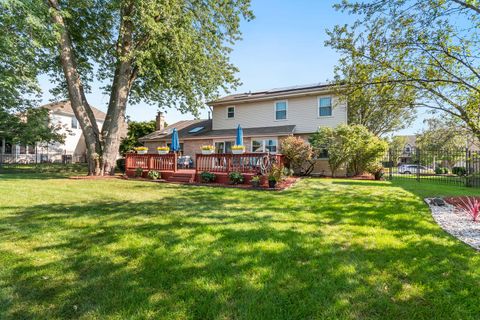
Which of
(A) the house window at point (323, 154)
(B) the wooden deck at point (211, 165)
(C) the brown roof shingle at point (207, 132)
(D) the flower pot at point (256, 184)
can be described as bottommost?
(D) the flower pot at point (256, 184)

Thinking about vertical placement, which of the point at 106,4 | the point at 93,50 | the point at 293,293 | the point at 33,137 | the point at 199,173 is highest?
the point at 106,4

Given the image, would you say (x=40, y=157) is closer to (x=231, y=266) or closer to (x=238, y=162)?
(x=238, y=162)

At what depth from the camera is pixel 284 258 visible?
10.7 ft

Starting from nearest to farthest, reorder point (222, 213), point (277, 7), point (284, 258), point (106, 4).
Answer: point (284, 258)
point (222, 213)
point (277, 7)
point (106, 4)

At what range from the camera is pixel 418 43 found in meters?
7.31

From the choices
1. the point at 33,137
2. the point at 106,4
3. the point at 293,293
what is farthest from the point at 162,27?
the point at 33,137

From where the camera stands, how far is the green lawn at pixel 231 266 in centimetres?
231

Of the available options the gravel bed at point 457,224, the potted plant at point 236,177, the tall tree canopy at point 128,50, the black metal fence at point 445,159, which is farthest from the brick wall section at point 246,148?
the gravel bed at point 457,224

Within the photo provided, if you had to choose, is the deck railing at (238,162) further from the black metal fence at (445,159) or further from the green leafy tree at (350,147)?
the black metal fence at (445,159)

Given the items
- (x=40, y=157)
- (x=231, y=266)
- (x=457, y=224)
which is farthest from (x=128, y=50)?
(x=40, y=157)

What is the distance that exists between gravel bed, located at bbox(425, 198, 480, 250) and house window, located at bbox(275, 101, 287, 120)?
40.4ft

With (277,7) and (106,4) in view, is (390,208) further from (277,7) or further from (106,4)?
(106,4)

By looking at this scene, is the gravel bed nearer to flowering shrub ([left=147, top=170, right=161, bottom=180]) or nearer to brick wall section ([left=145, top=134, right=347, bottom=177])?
brick wall section ([left=145, top=134, right=347, bottom=177])

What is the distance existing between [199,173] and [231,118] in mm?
9241
